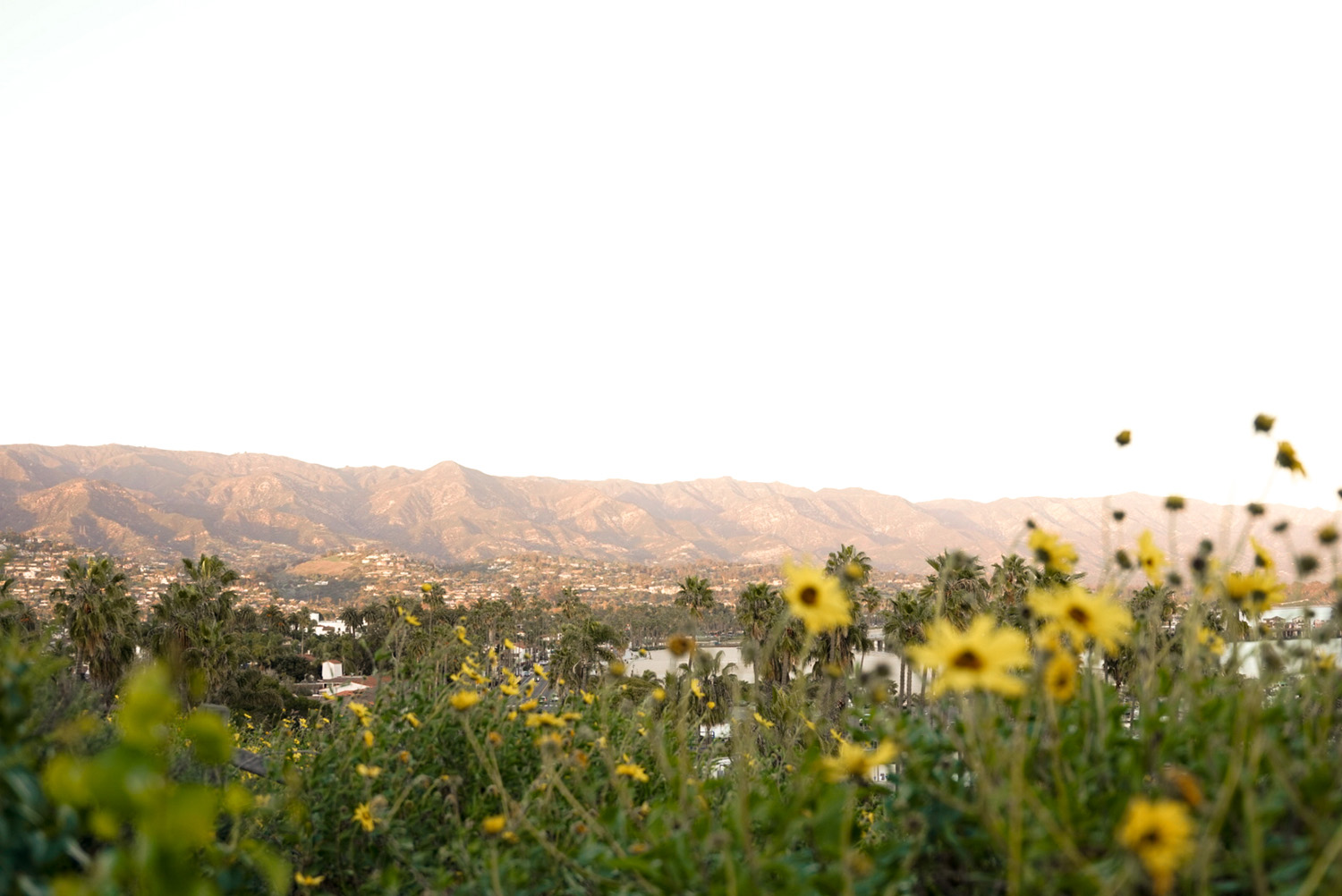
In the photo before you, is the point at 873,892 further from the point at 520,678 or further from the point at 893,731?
the point at 520,678

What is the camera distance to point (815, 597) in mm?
2213

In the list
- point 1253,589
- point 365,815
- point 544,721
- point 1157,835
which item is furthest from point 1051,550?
point 365,815

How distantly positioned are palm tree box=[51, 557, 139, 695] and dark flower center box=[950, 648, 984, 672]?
1396 inches

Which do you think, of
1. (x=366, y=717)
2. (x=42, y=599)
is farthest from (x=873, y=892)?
(x=42, y=599)

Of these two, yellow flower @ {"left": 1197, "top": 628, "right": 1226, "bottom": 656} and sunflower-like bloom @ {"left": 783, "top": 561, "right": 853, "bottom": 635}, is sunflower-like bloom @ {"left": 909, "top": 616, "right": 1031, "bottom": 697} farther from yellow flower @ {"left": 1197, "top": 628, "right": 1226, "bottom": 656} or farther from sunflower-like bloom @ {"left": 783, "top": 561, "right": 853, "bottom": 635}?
yellow flower @ {"left": 1197, "top": 628, "right": 1226, "bottom": 656}

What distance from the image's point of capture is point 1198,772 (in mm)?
2010

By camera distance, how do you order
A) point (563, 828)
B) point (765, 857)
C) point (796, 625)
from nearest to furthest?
1. point (765, 857)
2. point (563, 828)
3. point (796, 625)

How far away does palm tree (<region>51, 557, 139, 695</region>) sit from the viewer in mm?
30609

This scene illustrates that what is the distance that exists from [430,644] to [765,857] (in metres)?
3.44

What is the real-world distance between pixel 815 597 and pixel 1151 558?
1.33 metres

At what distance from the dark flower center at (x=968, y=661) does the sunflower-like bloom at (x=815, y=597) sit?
0.51 meters

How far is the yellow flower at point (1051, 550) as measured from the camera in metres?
2.33

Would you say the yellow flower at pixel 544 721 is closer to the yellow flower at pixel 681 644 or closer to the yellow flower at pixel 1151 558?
the yellow flower at pixel 681 644

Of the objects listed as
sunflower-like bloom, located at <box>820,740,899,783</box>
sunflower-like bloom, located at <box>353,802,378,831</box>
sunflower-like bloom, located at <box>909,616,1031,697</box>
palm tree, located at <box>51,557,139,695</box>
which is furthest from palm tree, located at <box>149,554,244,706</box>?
sunflower-like bloom, located at <box>909,616,1031,697</box>
